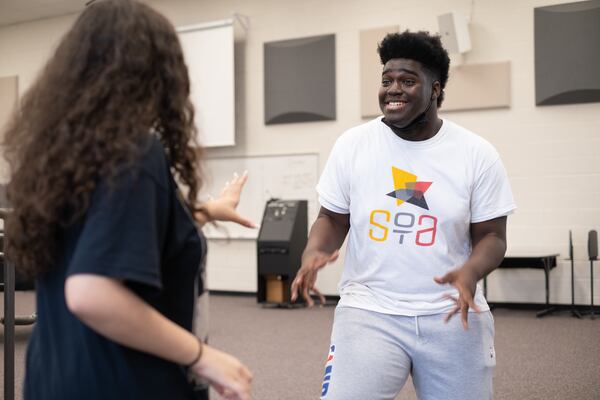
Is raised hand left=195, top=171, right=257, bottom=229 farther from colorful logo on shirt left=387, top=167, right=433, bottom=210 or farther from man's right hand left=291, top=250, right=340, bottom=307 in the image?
colorful logo on shirt left=387, top=167, right=433, bottom=210

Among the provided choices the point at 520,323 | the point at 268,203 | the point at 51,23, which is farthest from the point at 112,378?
the point at 51,23

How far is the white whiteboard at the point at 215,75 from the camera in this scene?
727 centimetres

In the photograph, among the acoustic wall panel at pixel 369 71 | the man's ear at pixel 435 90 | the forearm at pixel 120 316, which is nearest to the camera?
the forearm at pixel 120 316

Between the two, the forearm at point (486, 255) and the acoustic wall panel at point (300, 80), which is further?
the acoustic wall panel at point (300, 80)

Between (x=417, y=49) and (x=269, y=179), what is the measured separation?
5.66m

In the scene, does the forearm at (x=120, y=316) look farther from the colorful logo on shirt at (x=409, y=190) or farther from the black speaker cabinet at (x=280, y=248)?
the black speaker cabinet at (x=280, y=248)

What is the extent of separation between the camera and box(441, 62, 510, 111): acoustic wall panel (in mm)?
6312

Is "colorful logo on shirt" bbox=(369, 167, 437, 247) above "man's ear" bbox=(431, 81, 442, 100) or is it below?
below

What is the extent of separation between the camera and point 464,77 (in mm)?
6441

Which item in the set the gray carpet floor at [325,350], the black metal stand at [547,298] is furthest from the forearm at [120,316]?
the black metal stand at [547,298]

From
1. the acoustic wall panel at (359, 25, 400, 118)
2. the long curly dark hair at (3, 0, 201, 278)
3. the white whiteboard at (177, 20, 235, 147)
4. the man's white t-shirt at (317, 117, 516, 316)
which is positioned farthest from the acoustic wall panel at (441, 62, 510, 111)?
the long curly dark hair at (3, 0, 201, 278)

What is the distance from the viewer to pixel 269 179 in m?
7.38

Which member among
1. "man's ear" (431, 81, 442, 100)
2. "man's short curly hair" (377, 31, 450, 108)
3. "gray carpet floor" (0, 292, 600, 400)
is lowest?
"gray carpet floor" (0, 292, 600, 400)

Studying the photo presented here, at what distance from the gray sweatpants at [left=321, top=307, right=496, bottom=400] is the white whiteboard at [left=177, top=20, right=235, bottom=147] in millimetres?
5824
